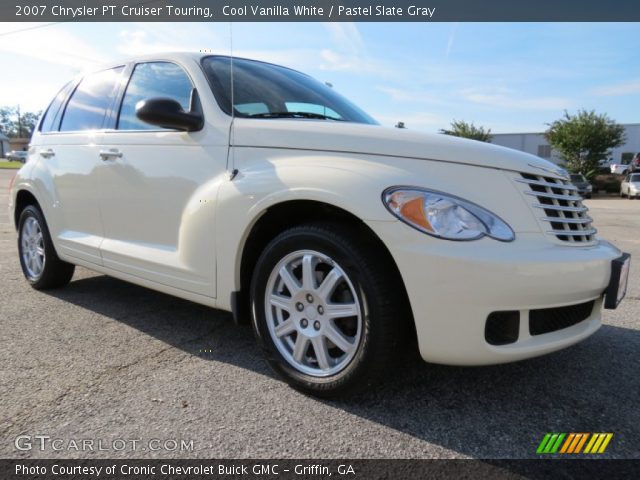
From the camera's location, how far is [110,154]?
330 cm

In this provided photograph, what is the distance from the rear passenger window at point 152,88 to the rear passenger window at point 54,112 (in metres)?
1.11

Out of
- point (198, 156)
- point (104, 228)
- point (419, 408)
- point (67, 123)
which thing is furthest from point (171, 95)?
point (419, 408)

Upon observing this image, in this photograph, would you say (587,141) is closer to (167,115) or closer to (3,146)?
(167,115)

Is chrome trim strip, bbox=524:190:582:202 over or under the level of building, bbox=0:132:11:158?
over

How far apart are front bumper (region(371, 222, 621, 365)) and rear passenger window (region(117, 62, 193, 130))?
1.75m

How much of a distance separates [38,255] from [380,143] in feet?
11.5

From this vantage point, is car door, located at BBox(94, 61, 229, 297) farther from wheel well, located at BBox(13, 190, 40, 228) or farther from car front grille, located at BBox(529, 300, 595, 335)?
car front grille, located at BBox(529, 300, 595, 335)

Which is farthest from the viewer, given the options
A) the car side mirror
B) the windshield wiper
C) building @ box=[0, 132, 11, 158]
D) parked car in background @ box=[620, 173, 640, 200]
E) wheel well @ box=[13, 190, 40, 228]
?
building @ box=[0, 132, 11, 158]

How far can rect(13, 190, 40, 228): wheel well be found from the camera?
4.40m

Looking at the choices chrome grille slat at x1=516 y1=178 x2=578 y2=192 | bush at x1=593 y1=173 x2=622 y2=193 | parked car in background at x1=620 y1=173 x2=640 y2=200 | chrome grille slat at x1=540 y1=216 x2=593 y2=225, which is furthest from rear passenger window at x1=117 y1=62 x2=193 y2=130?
bush at x1=593 y1=173 x2=622 y2=193

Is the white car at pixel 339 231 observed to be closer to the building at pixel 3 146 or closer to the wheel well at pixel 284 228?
the wheel well at pixel 284 228

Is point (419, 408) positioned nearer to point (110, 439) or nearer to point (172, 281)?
point (110, 439)

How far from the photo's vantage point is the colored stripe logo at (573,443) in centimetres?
193

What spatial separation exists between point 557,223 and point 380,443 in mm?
1232
